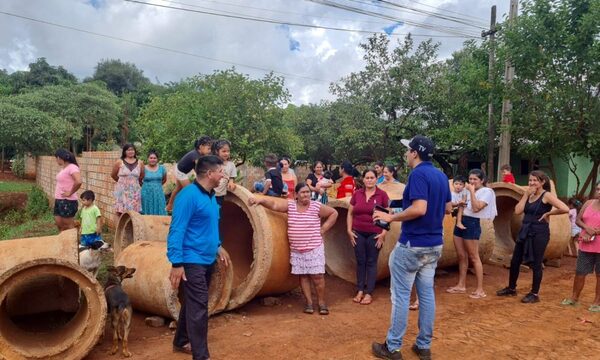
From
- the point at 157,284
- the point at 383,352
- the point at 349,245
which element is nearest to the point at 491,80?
the point at 349,245

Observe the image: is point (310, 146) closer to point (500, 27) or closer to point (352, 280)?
point (500, 27)

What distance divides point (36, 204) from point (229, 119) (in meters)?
8.49

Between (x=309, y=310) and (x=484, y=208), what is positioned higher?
(x=484, y=208)

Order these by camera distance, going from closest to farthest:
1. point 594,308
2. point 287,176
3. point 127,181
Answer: point 594,308
point 127,181
point 287,176

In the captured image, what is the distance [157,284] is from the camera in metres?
5.21

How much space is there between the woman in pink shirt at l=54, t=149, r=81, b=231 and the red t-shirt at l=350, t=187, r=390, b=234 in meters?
3.66

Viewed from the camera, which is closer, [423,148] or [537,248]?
[423,148]

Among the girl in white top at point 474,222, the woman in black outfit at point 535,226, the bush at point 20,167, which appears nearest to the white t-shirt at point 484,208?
the girl in white top at point 474,222

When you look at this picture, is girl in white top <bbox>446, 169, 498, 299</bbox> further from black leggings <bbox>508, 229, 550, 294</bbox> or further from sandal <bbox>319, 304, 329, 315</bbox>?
sandal <bbox>319, 304, 329, 315</bbox>

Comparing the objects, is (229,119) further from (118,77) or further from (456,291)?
(118,77)

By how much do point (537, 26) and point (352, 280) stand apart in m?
6.74

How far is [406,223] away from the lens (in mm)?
4305

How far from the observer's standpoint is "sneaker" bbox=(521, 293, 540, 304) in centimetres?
642

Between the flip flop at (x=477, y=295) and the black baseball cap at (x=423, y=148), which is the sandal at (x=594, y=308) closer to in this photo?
the flip flop at (x=477, y=295)
